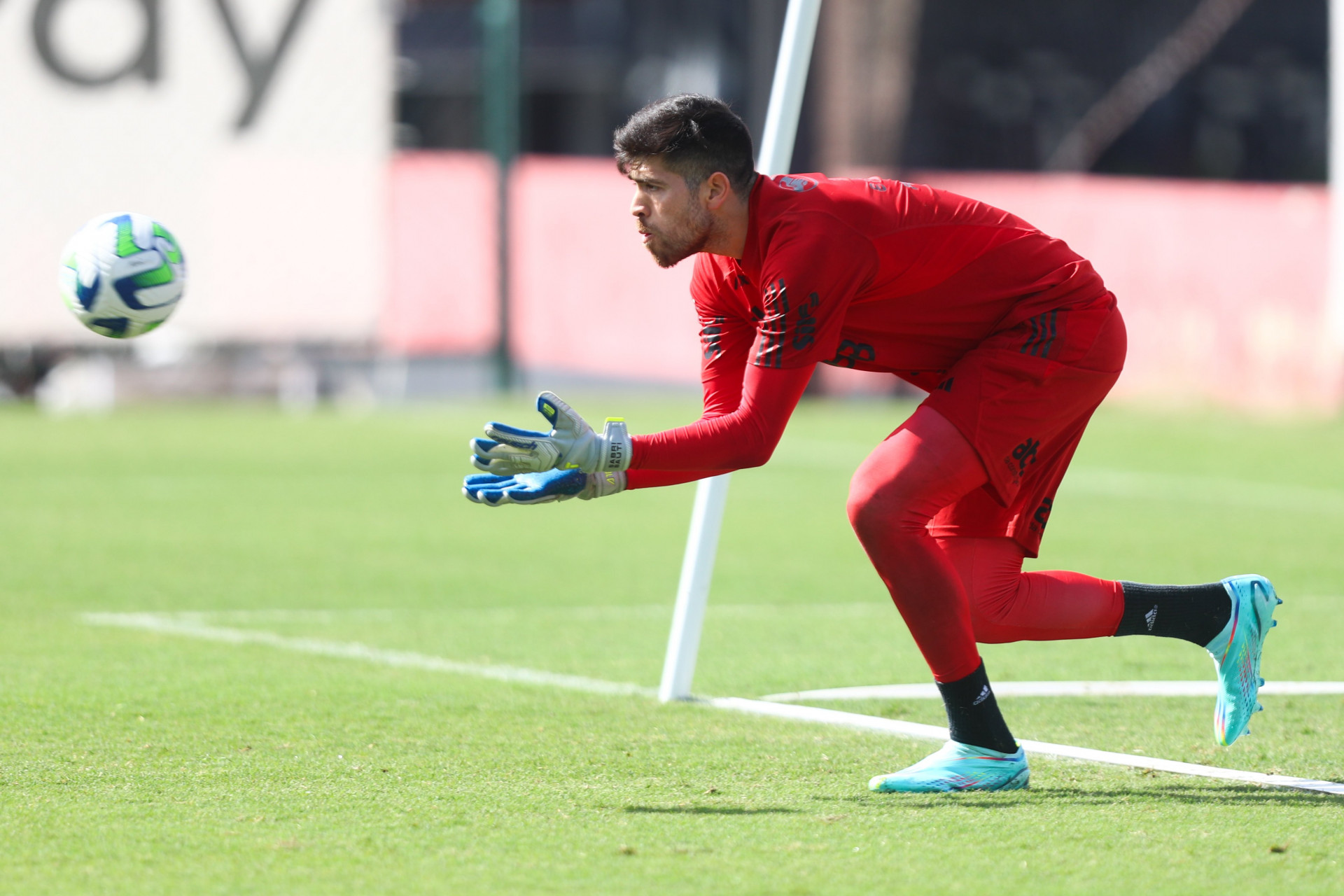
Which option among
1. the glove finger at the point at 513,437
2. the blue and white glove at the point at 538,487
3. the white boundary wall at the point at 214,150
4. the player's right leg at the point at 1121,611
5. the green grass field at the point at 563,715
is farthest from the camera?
the white boundary wall at the point at 214,150

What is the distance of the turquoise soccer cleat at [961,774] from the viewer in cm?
497

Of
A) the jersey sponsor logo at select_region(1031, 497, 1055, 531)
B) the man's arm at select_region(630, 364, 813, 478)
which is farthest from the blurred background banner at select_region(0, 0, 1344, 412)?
the man's arm at select_region(630, 364, 813, 478)

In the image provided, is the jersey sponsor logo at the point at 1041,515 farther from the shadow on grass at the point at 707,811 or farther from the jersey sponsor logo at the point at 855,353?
the shadow on grass at the point at 707,811

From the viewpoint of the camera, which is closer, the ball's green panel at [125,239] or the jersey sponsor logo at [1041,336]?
the jersey sponsor logo at [1041,336]

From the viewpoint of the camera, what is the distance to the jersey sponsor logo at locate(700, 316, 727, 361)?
5.25m

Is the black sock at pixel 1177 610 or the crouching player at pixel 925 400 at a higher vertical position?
the crouching player at pixel 925 400

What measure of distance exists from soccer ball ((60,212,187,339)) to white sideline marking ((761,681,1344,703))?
2422 mm

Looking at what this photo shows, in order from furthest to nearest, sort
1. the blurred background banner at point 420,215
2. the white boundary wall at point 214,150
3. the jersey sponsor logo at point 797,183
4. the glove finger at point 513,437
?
the white boundary wall at point 214,150 < the blurred background banner at point 420,215 < the jersey sponsor logo at point 797,183 < the glove finger at point 513,437

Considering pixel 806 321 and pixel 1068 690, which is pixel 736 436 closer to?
pixel 806 321

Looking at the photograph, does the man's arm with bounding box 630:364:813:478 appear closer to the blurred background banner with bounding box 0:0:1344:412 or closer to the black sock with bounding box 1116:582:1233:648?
the black sock with bounding box 1116:582:1233:648

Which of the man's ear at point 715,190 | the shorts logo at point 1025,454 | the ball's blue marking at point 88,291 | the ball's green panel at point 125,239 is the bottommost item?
the shorts logo at point 1025,454

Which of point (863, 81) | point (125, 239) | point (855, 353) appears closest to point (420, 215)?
point (863, 81)

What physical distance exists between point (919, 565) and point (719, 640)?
9.48 ft

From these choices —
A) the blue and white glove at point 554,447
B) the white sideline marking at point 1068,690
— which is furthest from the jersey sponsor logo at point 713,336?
the white sideline marking at point 1068,690
